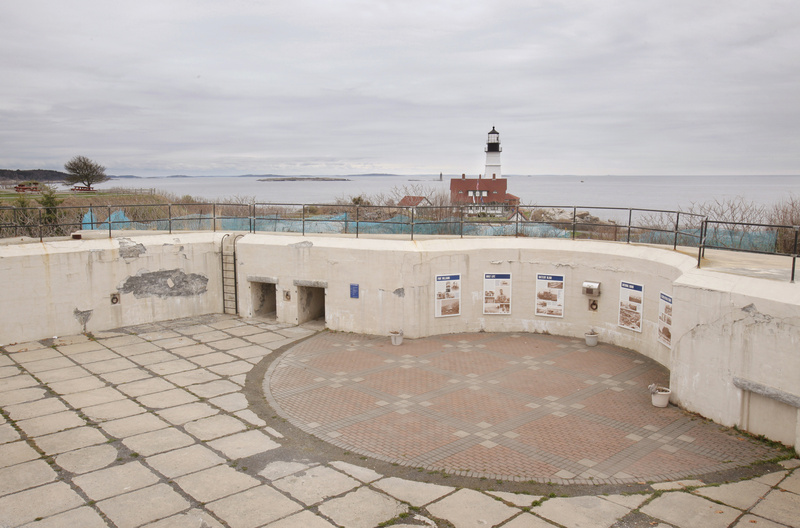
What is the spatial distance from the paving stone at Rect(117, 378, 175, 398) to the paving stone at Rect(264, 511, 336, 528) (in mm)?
5459

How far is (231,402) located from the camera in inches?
414

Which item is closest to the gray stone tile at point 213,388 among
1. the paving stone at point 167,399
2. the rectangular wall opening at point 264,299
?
the paving stone at point 167,399

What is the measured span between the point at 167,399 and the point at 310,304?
6431 mm

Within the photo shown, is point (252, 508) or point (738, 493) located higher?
point (738, 493)

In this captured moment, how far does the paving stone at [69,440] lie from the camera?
8.57 meters

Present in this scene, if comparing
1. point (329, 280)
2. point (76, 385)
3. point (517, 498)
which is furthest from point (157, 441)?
point (329, 280)

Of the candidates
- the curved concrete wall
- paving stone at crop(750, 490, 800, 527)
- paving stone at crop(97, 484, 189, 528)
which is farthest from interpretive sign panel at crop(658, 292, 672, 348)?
paving stone at crop(97, 484, 189, 528)

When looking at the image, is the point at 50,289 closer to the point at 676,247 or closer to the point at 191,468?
the point at 191,468

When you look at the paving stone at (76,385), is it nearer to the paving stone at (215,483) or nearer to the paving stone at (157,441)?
the paving stone at (157,441)

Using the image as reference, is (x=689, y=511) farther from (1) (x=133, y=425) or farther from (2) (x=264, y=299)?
(2) (x=264, y=299)

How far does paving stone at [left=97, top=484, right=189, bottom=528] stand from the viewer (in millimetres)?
6719

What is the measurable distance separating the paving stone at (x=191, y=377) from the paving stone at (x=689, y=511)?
8563 mm

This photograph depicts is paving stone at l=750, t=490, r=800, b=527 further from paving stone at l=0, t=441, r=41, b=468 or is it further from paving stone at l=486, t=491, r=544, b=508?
paving stone at l=0, t=441, r=41, b=468

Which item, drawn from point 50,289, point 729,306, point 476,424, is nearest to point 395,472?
point 476,424
